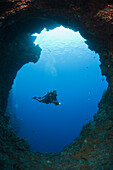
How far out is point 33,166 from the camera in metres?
3.41

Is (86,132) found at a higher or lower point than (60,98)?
lower

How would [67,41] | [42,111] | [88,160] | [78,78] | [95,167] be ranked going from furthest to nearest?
1. [42,111]
2. [78,78]
3. [67,41]
4. [88,160]
5. [95,167]

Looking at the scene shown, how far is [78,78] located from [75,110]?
2798 centimetres

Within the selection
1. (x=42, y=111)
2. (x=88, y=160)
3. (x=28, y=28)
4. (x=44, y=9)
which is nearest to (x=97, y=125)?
(x=88, y=160)

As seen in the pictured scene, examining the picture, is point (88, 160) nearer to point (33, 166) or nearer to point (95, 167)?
point (95, 167)

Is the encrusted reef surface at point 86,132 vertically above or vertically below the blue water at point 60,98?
below

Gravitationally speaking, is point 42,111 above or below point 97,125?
above

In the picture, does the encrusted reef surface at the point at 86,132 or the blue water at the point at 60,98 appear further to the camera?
the blue water at the point at 60,98

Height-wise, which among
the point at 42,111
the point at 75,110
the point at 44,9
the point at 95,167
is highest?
the point at 42,111

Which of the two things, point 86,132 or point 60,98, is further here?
point 60,98

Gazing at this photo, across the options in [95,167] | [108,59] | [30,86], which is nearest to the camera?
[95,167]

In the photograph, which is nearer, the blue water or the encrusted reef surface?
the encrusted reef surface

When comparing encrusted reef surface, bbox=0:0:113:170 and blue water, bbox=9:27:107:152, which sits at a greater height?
blue water, bbox=9:27:107:152

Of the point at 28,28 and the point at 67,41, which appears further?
the point at 67,41
